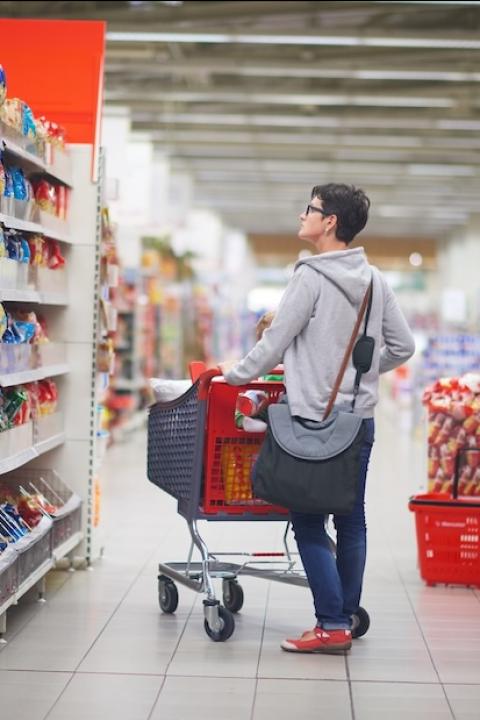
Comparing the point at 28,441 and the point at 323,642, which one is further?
the point at 28,441

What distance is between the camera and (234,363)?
423 cm

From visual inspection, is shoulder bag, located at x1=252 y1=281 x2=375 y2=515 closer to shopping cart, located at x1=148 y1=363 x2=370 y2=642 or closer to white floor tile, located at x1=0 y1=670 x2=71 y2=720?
shopping cart, located at x1=148 y1=363 x2=370 y2=642

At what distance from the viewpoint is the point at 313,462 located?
13.2 ft

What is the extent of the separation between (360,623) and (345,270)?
1.35 meters

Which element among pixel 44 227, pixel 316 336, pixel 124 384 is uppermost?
pixel 44 227

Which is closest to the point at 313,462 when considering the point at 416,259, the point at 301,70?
the point at 301,70

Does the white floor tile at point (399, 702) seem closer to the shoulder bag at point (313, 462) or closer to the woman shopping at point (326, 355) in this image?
the woman shopping at point (326, 355)

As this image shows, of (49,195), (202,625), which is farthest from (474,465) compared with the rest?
(49,195)

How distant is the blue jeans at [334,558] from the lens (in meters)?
4.19

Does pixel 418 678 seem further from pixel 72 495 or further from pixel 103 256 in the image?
pixel 103 256

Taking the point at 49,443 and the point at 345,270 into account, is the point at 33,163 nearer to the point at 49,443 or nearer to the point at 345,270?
the point at 49,443

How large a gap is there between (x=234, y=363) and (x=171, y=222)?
14089mm

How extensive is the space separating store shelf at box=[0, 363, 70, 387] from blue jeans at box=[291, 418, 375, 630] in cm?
120

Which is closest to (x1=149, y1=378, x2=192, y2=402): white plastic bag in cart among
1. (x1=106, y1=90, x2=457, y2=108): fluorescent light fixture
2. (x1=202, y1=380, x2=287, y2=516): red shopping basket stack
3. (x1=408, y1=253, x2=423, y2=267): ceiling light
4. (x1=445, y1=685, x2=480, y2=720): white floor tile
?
(x1=202, y1=380, x2=287, y2=516): red shopping basket stack
